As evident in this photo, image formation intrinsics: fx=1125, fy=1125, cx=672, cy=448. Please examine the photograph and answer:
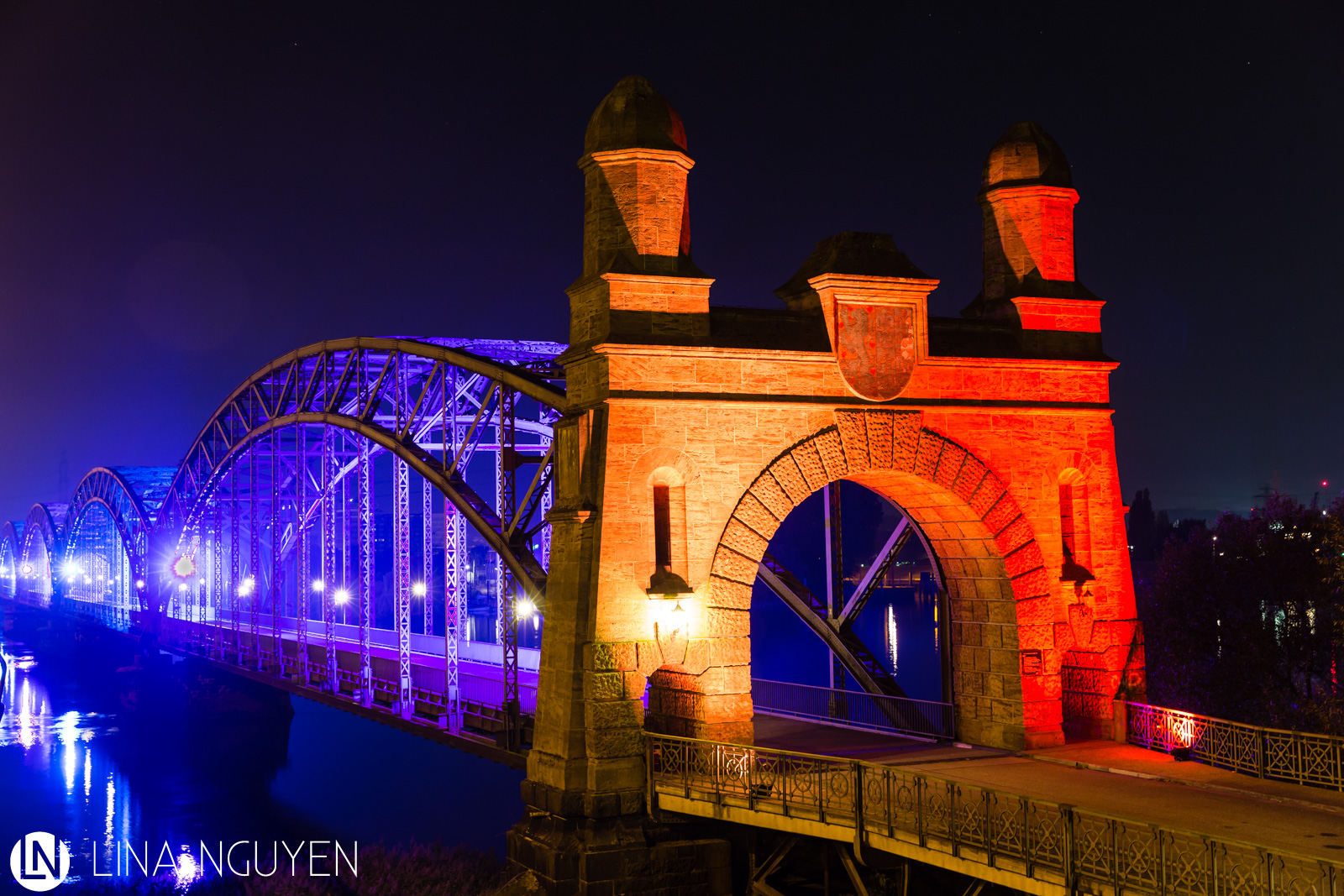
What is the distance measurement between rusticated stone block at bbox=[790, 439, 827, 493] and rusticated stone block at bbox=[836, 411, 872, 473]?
17.2 inches

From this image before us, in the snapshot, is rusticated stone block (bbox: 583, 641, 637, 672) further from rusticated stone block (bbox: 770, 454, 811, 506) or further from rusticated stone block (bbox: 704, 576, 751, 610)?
rusticated stone block (bbox: 770, 454, 811, 506)

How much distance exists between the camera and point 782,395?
1591cm

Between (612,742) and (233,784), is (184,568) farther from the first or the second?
(612,742)

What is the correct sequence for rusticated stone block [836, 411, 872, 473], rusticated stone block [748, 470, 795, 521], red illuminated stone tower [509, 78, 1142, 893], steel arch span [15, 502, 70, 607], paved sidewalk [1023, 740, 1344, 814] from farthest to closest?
steel arch span [15, 502, 70, 607]
rusticated stone block [836, 411, 872, 473]
rusticated stone block [748, 470, 795, 521]
red illuminated stone tower [509, 78, 1142, 893]
paved sidewalk [1023, 740, 1344, 814]

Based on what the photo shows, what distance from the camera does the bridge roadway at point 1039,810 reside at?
9.77 meters

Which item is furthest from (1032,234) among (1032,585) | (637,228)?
(637,228)

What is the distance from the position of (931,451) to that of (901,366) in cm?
135

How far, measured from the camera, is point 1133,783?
539 inches

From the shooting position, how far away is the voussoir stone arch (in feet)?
51.8

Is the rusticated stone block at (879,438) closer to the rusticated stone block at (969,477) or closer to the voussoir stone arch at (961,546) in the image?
the voussoir stone arch at (961,546)

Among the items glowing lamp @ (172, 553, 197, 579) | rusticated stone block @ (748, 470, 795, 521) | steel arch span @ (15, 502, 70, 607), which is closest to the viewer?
rusticated stone block @ (748, 470, 795, 521)

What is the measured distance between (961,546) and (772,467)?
3965mm

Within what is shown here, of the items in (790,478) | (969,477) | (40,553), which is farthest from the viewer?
(40,553)

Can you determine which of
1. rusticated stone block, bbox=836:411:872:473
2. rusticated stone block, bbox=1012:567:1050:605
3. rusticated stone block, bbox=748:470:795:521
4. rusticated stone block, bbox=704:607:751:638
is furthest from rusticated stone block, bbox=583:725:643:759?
rusticated stone block, bbox=1012:567:1050:605
